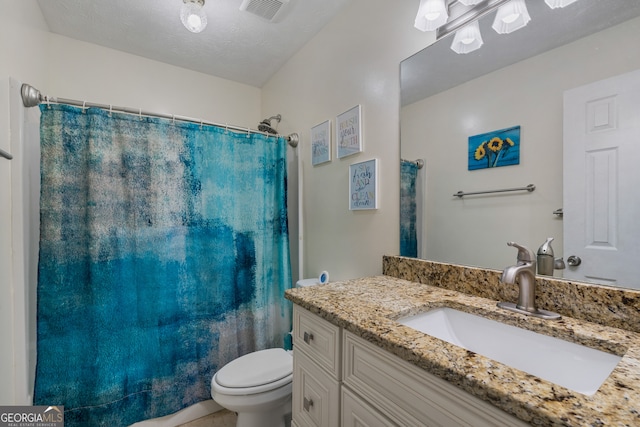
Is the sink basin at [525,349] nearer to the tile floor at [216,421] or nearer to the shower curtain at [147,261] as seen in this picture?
the shower curtain at [147,261]

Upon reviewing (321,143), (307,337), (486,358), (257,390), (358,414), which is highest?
(321,143)

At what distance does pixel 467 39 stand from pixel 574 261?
0.87 m

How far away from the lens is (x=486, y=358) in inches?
21.5

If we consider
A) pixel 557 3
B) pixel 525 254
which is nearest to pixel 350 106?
pixel 557 3

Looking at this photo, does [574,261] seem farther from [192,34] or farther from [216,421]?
[192,34]

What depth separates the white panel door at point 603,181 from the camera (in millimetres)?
705

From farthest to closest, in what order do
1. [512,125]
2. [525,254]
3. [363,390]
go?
[512,125] → [525,254] → [363,390]

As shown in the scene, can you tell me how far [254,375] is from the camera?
51.6 inches

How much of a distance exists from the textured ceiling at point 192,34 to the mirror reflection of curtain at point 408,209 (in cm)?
107

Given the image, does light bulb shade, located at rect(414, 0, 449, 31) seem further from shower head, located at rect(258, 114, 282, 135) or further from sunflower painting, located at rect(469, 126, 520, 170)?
shower head, located at rect(258, 114, 282, 135)

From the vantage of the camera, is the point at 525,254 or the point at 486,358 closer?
the point at 486,358

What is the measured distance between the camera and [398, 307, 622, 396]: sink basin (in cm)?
62

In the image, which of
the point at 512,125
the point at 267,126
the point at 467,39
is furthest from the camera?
the point at 267,126

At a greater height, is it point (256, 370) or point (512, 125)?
point (512, 125)
